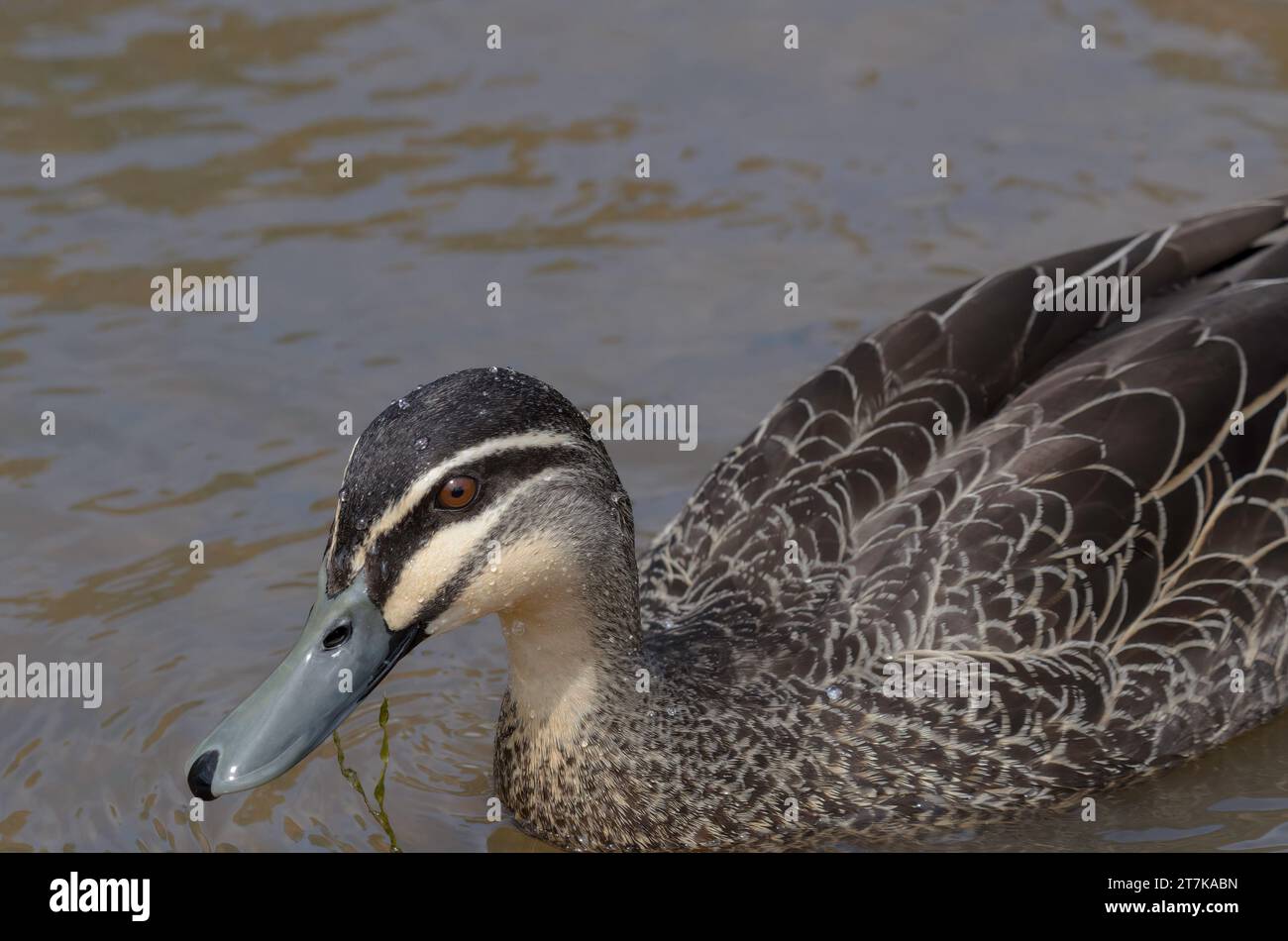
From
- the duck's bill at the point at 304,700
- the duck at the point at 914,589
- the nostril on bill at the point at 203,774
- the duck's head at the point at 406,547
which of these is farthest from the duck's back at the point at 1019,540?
the nostril on bill at the point at 203,774

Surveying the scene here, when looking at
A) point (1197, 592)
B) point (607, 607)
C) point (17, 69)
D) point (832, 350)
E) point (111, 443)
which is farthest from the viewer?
point (17, 69)

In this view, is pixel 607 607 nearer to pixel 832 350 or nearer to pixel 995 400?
pixel 995 400

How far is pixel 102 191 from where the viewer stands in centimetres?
1223

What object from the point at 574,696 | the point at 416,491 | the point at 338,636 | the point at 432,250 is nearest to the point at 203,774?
the point at 338,636

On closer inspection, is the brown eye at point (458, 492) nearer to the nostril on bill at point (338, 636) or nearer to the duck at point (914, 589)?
the duck at point (914, 589)

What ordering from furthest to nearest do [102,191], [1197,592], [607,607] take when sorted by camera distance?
1. [102,191]
2. [1197,592]
3. [607,607]

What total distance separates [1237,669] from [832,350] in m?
3.50

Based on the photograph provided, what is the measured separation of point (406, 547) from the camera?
268 inches

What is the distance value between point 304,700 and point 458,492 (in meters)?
0.90

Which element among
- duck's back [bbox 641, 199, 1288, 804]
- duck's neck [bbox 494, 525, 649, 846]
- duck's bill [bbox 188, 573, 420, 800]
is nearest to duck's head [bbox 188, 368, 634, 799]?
duck's bill [bbox 188, 573, 420, 800]

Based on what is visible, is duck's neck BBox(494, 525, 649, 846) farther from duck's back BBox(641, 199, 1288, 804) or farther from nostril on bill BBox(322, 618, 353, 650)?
nostril on bill BBox(322, 618, 353, 650)

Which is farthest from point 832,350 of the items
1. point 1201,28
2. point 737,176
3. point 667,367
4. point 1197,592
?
point 1201,28

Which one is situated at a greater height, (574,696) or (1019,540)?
(1019,540)

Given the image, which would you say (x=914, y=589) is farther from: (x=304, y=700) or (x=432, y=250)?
(x=432, y=250)
